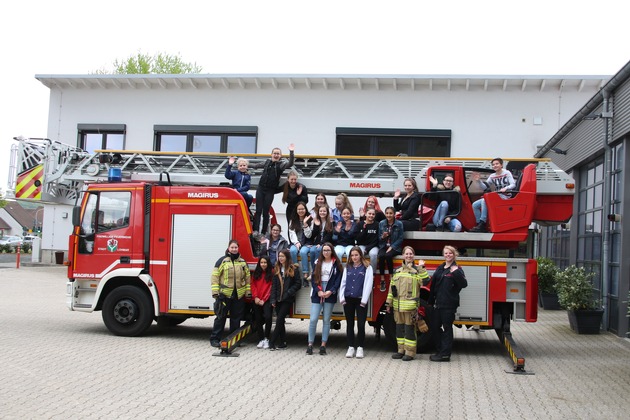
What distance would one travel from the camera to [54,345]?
35.3 ft

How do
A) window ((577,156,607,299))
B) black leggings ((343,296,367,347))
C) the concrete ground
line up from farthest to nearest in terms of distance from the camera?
1. window ((577,156,607,299))
2. black leggings ((343,296,367,347))
3. the concrete ground

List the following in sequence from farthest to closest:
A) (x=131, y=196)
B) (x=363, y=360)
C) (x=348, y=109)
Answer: (x=348, y=109) → (x=131, y=196) → (x=363, y=360)

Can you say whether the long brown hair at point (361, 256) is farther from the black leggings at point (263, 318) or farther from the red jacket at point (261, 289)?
the black leggings at point (263, 318)

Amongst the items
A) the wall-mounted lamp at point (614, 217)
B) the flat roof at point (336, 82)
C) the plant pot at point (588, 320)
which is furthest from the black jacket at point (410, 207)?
the flat roof at point (336, 82)

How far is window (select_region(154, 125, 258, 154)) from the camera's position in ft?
78.2

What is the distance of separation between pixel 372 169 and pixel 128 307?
199 inches

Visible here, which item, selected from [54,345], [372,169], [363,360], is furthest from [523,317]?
[54,345]

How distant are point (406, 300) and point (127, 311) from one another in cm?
508

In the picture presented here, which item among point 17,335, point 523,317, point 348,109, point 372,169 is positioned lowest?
point 17,335

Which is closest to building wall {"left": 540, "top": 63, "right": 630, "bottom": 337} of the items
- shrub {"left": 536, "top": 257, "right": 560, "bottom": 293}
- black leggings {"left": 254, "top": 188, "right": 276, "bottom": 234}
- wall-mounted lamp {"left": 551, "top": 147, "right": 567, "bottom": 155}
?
wall-mounted lamp {"left": 551, "top": 147, "right": 567, "bottom": 155}

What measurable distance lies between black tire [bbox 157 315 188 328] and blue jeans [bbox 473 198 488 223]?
19.1 ft

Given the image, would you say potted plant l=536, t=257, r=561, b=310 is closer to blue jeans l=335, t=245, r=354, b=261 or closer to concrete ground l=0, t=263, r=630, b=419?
concrete ground l=0, t=263, r=630, b=419

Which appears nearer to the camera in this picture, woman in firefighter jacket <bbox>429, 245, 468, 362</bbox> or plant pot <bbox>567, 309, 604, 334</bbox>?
woman in firefighter jacket <bbox>429, 245, 468, 362</bbox>

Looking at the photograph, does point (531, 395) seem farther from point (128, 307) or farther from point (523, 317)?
point (128, 307)
